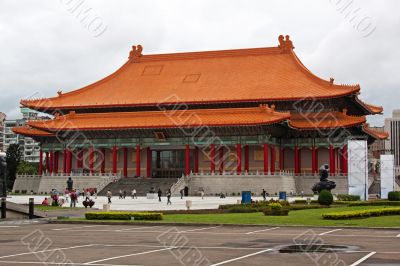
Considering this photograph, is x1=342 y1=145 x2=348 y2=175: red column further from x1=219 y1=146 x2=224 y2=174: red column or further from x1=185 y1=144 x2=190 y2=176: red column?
x1=185 y1=144 x2=190 y2=176: red column

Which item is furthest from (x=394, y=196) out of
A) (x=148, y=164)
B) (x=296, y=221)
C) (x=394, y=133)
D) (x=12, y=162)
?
(x=394, y=133)

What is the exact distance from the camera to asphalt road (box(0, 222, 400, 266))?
15.6m

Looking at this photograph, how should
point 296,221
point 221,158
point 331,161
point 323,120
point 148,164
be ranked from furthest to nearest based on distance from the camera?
point 148,164
point 221,158
point 323,120
point 331,161
point 296,221

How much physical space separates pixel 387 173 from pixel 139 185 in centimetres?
2716

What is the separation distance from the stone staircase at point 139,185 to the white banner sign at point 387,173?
22.6m

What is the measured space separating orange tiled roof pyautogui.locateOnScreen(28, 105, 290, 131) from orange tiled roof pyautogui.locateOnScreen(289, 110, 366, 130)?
3.75 meters

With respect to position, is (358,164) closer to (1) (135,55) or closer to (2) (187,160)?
(2) (187,160)

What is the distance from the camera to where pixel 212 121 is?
229 feet

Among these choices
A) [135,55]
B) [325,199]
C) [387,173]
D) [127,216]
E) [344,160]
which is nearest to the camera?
[127,216]

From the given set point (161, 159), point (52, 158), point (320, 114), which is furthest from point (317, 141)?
point (52, 158)

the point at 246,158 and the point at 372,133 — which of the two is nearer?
the point at 246,158

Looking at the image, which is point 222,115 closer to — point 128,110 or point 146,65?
point 128,110

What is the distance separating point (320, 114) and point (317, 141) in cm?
307

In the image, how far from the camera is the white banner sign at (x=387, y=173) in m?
51.1
